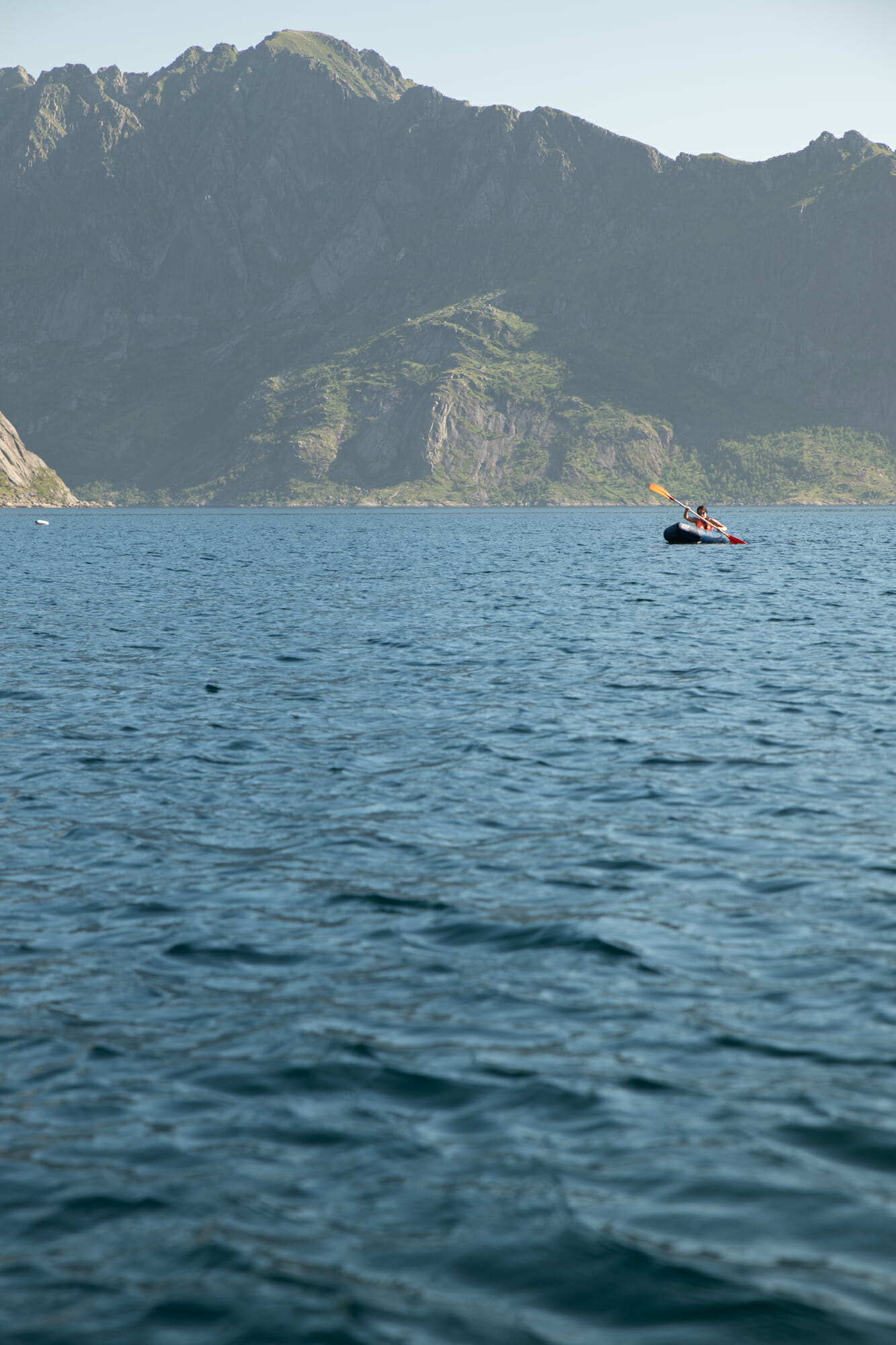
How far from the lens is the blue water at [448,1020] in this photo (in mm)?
6578

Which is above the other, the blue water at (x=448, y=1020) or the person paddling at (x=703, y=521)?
the person paddling at (x=703, y=521)

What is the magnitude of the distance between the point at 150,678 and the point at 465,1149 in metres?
21.8

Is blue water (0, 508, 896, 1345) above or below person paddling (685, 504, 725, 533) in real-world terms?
below

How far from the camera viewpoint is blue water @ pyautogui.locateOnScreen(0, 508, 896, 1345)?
6578 millimetres

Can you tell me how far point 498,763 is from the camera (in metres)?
19.3

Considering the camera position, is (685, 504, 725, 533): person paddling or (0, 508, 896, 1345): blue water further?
(685, 504, 725, 533): person paddling

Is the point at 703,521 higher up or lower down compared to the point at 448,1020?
higher up

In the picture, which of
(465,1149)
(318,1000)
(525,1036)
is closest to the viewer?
(465,1149)

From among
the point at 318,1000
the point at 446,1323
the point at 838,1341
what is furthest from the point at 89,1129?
the point at 838,1341

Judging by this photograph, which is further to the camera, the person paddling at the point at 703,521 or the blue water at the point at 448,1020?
the person paddling at the point at 703,521

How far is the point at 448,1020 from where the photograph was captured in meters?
9.86

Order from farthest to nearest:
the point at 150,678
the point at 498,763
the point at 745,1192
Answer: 1. the point at 150,678
2. the point at 498,763
3. the point at 745,1192

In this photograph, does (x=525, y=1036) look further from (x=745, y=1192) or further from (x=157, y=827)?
(x=157, y=827)

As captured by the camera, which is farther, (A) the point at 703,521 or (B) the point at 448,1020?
(A) the point at 703,521
